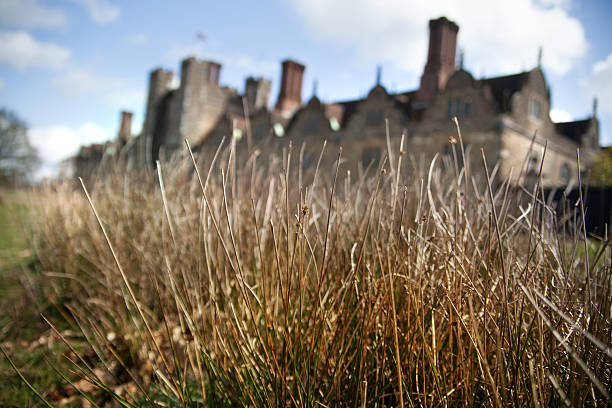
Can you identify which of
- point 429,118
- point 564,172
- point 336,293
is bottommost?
point 336,293

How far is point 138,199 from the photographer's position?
3980 mm

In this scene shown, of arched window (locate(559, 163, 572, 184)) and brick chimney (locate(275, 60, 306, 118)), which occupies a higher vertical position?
brick chimney (locate(275, 60, 306, 118))

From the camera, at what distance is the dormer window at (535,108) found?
16.3 meters

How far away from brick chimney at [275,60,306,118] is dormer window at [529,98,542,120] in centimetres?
1405

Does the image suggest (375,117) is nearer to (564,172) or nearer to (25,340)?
(564,172)

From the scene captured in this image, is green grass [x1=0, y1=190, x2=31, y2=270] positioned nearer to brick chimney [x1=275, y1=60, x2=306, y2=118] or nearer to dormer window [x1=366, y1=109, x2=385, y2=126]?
dormer window [x1=366, y1=109, x2=385, y2=126]

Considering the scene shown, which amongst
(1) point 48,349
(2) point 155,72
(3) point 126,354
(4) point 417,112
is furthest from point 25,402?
(2) point 155,72

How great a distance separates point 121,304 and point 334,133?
17.4 metres

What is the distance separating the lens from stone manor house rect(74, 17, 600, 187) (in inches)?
608

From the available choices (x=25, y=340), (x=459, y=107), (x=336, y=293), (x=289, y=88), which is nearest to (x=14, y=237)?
(x=25, y=340)

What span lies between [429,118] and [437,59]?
4367 mm

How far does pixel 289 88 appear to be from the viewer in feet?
86.1

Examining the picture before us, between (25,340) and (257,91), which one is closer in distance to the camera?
(25,340)

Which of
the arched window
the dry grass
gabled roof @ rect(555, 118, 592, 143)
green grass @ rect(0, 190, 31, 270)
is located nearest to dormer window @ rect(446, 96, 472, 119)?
the arched window
